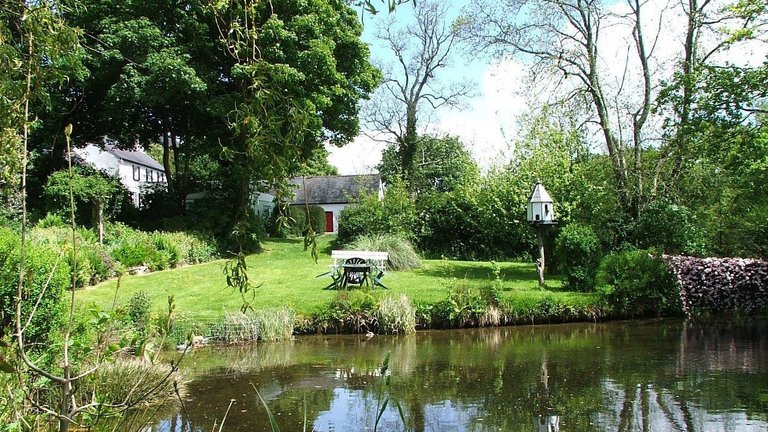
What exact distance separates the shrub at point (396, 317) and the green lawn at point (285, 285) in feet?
2.14

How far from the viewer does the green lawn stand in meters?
13.2

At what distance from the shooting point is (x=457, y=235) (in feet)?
84.2

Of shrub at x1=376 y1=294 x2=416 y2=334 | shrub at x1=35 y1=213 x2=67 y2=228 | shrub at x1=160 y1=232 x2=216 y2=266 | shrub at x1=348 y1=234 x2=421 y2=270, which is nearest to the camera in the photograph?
shrub at x1=376 y1=294 x2=416 y2=334

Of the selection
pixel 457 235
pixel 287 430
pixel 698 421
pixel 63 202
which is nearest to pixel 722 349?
pixel 698 421

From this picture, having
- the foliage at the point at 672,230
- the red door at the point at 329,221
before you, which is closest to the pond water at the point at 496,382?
the foliage at the point at 672,230

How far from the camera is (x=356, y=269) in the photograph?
15.3 meters

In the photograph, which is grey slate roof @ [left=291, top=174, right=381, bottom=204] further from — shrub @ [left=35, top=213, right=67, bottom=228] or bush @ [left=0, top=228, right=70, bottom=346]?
bush @ [left=0, top=228, right=70, bottom=346]

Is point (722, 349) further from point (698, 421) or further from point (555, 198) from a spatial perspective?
point (555, 198)

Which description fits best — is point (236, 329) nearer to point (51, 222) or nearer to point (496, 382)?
point (496, 382)

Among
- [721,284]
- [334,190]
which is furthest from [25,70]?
[334,190]

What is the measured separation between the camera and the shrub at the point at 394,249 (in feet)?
66.5

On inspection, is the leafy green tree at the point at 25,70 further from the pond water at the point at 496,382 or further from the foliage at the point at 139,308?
the foliage at the point at 139,308

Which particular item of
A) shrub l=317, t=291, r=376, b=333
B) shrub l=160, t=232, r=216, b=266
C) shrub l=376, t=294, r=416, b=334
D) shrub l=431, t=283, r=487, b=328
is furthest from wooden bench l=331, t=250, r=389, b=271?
shrub l=160, t=232, r=216, b=266

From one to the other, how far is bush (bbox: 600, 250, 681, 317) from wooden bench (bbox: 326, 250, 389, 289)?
18.6 feet
